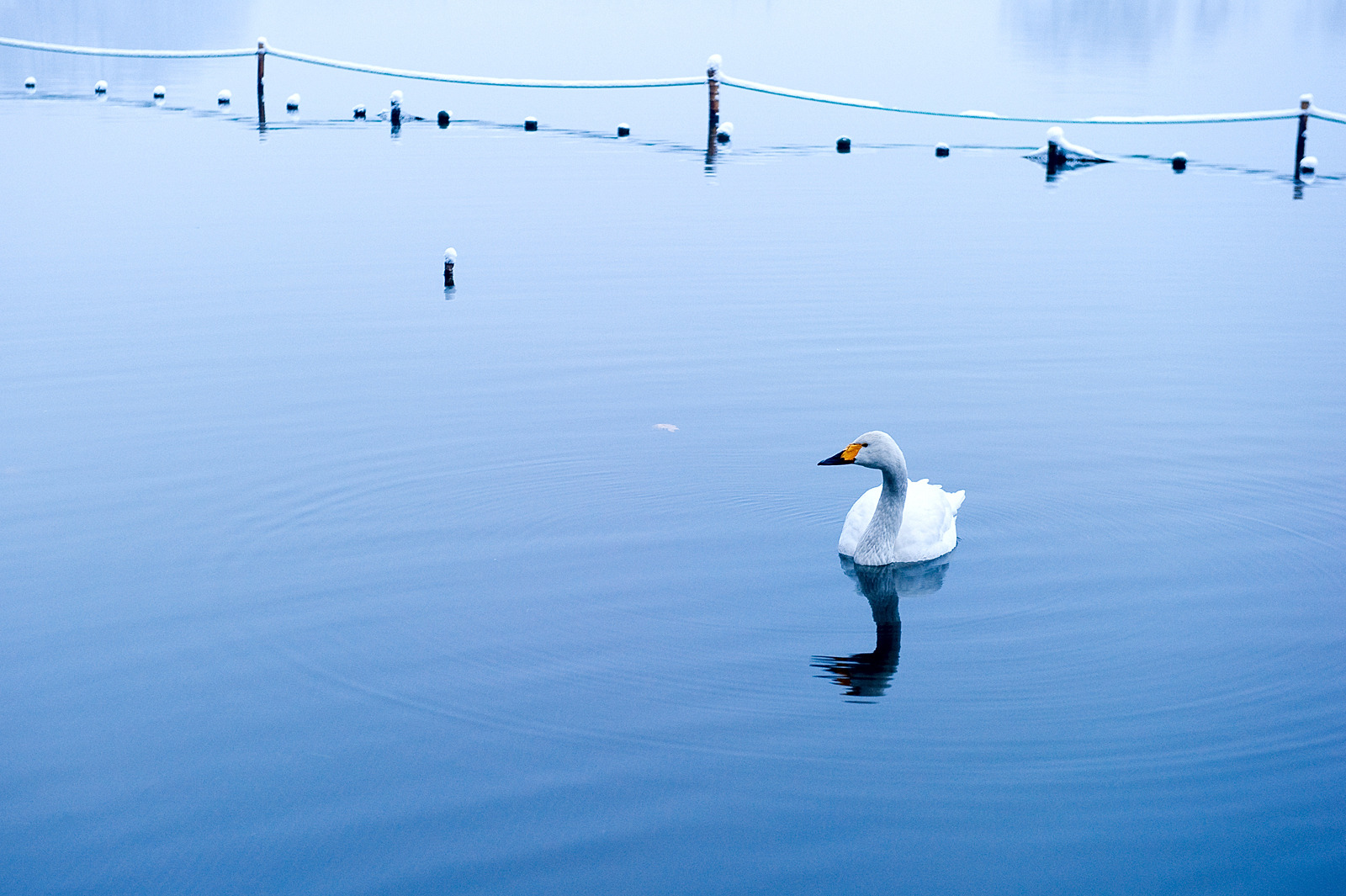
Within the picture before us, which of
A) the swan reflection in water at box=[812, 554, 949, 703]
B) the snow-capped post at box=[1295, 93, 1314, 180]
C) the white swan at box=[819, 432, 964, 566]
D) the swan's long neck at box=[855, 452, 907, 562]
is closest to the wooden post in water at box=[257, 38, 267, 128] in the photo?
the snow-capped post at box=[1295, 93, 1314, 180]

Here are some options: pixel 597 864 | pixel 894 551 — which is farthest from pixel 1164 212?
pixel 597 864

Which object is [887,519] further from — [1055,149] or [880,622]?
[1055,149]

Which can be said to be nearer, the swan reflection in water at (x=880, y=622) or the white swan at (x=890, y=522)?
the swan reflection in water at (x=880, y=622)

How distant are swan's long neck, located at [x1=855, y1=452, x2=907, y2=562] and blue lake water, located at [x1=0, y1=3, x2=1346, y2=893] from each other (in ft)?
0.92

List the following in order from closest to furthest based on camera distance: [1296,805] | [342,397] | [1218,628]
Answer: [1296,805], [1218,628], [342,397]

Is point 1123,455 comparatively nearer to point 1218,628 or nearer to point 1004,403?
point 1004,403

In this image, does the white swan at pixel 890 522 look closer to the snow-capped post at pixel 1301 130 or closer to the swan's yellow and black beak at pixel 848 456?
the swan's yellow and black beak at pixel 848 456

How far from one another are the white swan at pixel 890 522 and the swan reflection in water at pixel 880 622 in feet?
0.26

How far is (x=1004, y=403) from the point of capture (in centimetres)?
1391

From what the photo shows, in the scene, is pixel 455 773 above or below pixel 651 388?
below

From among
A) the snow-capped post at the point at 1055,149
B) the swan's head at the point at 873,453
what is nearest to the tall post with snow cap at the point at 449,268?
the swan's head at the point at 873,453

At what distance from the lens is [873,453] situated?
32.5ft

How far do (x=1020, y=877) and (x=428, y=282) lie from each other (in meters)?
14.4

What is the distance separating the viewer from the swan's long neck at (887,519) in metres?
9.97
